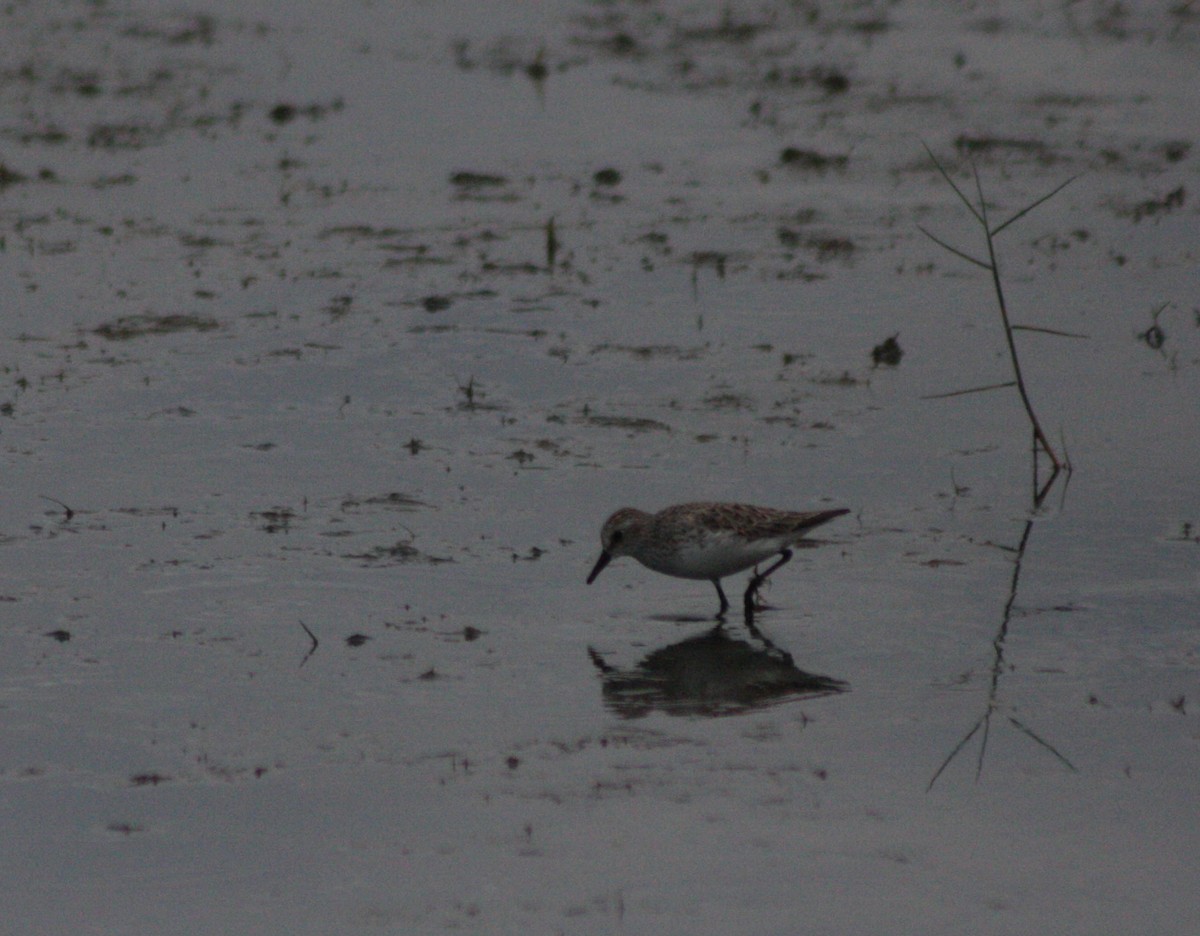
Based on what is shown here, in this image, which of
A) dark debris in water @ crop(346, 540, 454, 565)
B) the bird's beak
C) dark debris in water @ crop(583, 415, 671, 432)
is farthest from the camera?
dark debris in water @ crop(583, 415, 671, 432)

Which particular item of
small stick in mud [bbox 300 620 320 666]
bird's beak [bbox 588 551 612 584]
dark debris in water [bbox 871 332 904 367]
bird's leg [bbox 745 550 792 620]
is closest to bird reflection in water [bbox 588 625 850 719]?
bird's leg [bbox 745 550 792 620]

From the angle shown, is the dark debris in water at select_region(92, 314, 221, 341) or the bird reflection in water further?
the dark debris in water at select_region(92, 314, 221, 341)

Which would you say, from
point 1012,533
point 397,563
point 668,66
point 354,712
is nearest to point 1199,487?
point 1012,533

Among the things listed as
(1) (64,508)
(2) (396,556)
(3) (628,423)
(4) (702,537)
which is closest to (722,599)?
(4) (702,537)

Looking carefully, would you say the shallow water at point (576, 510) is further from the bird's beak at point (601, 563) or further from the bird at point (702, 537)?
the bird at point (702, 537)

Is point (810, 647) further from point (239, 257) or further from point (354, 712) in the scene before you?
point (239, 257)

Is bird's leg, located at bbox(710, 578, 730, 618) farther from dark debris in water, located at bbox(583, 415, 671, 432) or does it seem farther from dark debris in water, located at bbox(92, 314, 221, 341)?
dark debris in water, located at bbox(92, 314, 221, 341)

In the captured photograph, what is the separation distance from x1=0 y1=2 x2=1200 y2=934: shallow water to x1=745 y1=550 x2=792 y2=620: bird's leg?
21 centimetres

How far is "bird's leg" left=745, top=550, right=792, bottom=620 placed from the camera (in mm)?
12047

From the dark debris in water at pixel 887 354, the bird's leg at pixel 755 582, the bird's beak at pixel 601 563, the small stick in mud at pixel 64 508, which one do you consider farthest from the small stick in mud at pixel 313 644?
the dark debris in water at pixel 887 354

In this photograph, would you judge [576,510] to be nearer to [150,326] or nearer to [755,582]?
[755,582]

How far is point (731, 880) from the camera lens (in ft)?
27.9

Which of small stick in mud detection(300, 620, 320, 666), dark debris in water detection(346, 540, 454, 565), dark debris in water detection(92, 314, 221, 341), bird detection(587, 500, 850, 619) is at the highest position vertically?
dark debris in water detection(92, 314, 221, 341)

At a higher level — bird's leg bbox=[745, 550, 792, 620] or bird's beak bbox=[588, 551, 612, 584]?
bird's beak bbox=[588, 551, 612, 584]
